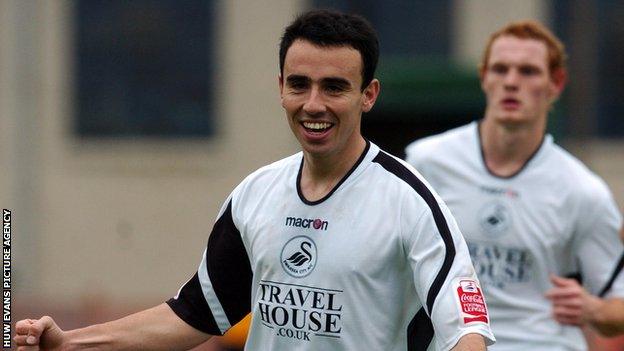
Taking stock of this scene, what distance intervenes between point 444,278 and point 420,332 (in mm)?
277

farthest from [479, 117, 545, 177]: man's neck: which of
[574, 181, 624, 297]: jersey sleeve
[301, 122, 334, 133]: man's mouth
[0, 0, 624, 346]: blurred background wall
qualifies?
[0, 0, 624, 346]: blurred background wall

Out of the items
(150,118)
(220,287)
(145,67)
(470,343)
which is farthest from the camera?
(150,118)

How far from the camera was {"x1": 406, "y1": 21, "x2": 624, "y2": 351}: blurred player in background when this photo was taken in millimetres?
6609

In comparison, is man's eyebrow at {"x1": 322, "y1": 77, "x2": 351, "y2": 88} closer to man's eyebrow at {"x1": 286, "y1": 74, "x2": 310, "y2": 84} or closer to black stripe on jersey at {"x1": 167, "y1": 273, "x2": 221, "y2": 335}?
man's eyebrow at {"x1": 286, "y1": 74, "x2": 310, "y2": 84}

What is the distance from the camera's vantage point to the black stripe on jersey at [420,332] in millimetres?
4770

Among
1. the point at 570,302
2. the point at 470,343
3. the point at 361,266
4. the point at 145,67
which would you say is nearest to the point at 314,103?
the point at 361,266

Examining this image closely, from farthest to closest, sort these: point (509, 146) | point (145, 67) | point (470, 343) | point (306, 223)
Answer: point (145, 67) < point (509, 146) < point (306, 223) < point (470, 343)

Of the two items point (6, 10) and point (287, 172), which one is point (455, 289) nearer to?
point (287, 172)

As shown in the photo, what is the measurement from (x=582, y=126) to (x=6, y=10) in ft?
27.0

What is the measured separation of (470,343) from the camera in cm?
449

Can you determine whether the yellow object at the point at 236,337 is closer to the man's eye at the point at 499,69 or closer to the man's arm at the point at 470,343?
the man's eye at the point at 499,69

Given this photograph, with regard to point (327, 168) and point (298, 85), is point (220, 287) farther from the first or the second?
point (298, 85)

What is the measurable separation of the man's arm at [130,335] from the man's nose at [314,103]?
1003 millimetres

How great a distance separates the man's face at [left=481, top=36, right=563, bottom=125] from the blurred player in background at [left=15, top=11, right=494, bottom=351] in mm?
2070
